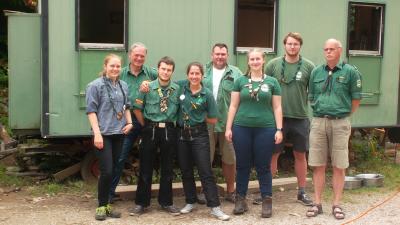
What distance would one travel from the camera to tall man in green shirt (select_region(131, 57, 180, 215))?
17.3 ft

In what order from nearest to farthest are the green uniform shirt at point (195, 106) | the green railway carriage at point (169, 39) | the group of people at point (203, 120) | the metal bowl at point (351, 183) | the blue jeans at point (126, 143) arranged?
the group of people at point (203, 120)
the green uniform shirt at point (195, 106)
the blue jeans at point (126, 143)
the green railway carriage at point (169, 39)
the metal bowl at point (351, 183)

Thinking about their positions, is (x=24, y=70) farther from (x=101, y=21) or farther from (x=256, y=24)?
(x=256, y=24)

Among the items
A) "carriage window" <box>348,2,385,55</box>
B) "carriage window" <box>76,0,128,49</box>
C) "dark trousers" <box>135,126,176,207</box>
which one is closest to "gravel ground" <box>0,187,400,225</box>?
"dark trousers" <box>135,126,176,207</box>

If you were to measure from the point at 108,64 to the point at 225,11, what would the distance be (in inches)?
90.0

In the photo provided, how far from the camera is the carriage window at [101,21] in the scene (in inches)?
277

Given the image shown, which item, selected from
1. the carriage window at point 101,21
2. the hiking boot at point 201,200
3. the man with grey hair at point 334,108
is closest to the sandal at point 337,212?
the man with grey hair at point 334,108

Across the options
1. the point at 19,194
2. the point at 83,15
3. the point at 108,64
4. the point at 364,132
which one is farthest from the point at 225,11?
the point at 364,132

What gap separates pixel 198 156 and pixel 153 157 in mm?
452

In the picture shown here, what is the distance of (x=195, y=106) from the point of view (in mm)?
5309

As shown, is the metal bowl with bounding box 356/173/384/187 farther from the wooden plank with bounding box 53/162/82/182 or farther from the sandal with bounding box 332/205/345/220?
the wooden plank with bounding box 53/162/82/182

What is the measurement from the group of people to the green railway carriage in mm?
1036

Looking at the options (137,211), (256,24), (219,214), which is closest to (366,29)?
(256,24)

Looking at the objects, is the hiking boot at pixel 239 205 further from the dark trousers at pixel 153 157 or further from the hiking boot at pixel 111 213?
the hiking boot at pixel 111 213

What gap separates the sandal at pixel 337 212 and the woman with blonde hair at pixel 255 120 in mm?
699
